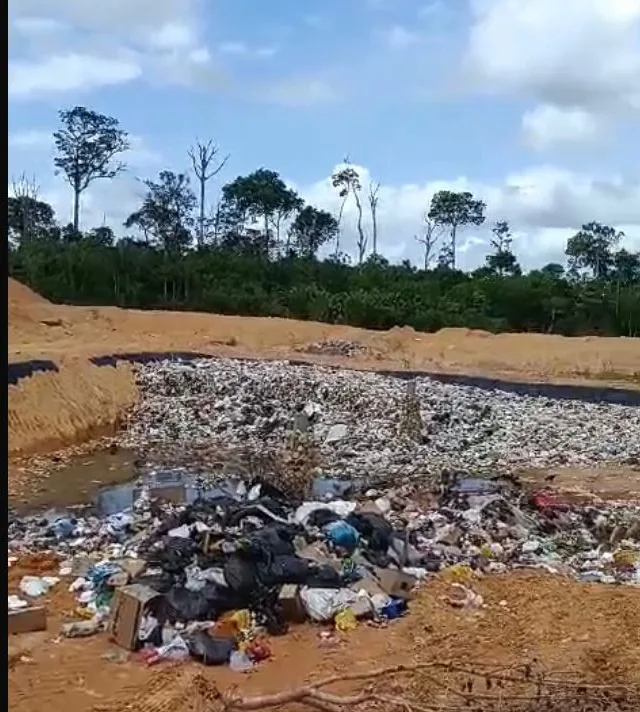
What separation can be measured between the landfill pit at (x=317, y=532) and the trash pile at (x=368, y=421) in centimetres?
7

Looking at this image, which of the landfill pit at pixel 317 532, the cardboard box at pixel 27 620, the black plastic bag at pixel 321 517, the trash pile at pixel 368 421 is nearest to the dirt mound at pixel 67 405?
the trash pile at pixel 368 421

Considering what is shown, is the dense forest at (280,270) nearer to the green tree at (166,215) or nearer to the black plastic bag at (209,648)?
the green tree at (166,215)

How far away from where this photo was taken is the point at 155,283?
3017 cm

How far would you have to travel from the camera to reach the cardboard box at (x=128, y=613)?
5.29 m

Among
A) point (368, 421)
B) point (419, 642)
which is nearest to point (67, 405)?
point (368, 421)

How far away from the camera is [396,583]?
6.16 meters

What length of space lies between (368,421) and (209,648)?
9.92 m

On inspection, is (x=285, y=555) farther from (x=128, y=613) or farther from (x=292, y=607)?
(x=128, y=613)

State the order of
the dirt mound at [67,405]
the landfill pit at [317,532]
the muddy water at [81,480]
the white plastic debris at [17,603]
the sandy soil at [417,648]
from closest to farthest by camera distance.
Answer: the sandy soil at [417,648] < the landfill pit at [317,532] < the white plastic debris at [17,603] < the muddy water at [81,480] < the dirt mound at [67,405]

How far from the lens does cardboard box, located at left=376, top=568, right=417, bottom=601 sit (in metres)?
6.08

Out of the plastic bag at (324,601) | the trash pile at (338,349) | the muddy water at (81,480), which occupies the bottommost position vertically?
the muddy water at (81,480)

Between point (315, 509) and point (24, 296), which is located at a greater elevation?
point (24, 296)

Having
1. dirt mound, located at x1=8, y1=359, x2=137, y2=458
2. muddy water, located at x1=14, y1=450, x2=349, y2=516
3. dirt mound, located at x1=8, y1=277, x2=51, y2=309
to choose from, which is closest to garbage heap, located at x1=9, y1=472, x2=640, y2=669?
muddy water, located at x1=14, y1=450, x2=349, y2=516

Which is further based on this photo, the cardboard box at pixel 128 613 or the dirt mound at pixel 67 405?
the dirt mound at pixel 67 405
